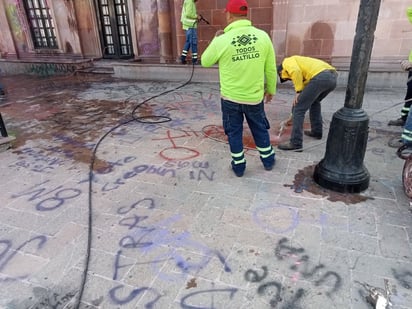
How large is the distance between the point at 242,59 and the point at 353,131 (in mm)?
1327

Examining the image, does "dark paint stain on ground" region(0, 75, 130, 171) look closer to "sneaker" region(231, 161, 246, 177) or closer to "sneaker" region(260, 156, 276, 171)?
"sneaker" region(231, 161, 246, 177)

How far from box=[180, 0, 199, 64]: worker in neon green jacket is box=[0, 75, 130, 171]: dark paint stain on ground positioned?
10.2ft

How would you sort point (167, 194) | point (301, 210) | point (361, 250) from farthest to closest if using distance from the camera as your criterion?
point (167, 194), point (301, 210), point (361, 250)

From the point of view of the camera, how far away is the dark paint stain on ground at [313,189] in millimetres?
3139

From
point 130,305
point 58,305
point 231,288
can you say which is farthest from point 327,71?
point 58,305

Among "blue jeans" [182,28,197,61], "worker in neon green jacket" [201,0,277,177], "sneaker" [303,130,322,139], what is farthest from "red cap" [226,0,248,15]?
"blue jeans" [182,28,197,61]

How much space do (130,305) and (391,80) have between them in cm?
761

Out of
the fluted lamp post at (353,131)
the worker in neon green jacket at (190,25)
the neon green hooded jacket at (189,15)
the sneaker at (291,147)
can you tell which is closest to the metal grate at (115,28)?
the worker in neon green jacket at (190,25)

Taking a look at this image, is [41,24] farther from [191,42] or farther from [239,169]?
[239,169]

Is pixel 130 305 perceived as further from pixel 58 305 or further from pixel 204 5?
pixel 204 5

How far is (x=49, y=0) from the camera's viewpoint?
38.6 ft

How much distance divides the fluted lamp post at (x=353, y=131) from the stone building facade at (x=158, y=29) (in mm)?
5918

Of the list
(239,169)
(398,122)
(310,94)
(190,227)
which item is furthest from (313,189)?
(398,122)

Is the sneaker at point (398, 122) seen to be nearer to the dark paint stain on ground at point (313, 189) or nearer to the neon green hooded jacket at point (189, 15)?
the dark paint stain on ground at point (313, 189)
